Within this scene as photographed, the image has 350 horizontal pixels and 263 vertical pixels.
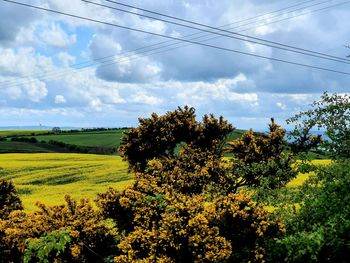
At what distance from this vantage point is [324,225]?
15078mm

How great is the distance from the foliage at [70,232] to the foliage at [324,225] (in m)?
6.99

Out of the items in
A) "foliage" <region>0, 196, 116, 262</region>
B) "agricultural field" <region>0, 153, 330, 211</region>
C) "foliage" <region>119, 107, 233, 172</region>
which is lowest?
"agricultural field" <region>0, 153, 330, 211</region>

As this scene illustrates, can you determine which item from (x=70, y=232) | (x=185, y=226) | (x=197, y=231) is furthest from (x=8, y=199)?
(x=197, y=231)

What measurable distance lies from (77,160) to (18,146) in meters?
22.0

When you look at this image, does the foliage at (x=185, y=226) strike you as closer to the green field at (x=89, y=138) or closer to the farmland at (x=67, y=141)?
the farmland at (x=67, y=141)

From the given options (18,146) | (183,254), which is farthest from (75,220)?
(18,146)

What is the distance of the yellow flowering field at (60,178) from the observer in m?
42.0

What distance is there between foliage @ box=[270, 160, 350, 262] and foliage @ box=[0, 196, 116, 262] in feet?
22.9

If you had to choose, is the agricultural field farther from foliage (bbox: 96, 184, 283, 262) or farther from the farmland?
foliage (bbox: 96, 184, 283, 262)

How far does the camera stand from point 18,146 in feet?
278

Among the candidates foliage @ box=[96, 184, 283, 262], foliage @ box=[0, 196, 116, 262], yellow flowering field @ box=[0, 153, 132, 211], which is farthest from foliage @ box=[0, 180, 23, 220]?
foliage @ box=[96, 184, 283, 262]

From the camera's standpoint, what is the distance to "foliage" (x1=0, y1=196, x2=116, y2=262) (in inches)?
729

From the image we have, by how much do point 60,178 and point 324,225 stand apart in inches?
1591

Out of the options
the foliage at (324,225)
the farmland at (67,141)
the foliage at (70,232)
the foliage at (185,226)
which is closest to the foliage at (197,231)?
the foliage at (185,226)
